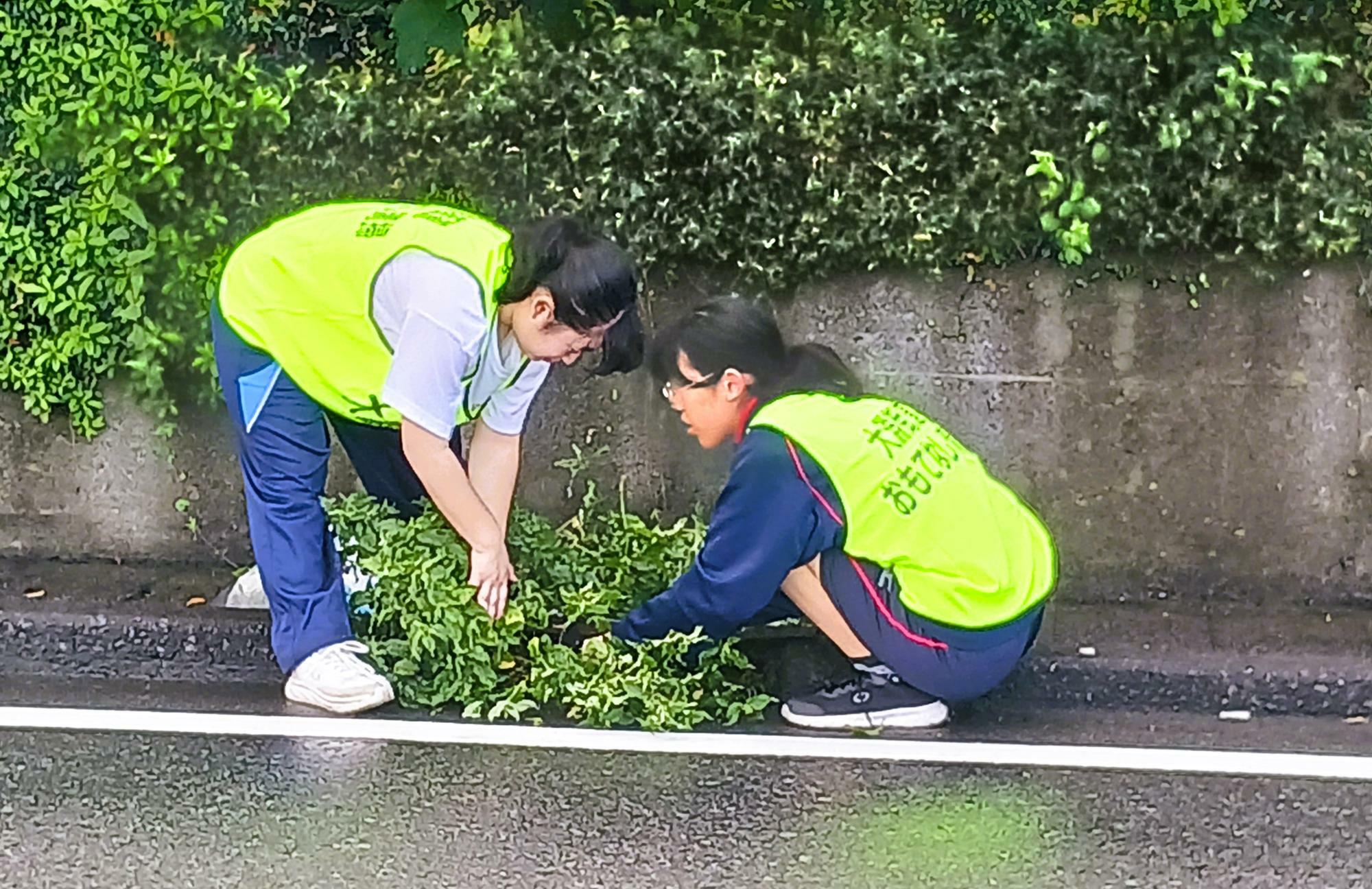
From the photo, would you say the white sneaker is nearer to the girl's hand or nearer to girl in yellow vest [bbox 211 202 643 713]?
girl in yellow vest [bbox 211 202 643 713]

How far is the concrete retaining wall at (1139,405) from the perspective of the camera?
468 centimetres

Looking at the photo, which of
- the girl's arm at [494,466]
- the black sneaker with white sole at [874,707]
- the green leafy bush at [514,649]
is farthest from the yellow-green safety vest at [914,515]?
the girl's arm at [494,466]

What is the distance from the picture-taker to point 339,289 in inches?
154

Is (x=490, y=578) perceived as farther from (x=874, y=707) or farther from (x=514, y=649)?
(x=874, y=707)

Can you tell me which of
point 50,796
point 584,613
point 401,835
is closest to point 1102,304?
point 584,613

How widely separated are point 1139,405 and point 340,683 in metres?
2.41

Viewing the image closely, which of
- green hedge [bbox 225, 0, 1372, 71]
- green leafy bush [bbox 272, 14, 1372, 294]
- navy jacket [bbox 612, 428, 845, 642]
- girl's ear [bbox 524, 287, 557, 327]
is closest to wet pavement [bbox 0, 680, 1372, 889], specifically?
navy jacket [bbox 612, 428, 845, 642]

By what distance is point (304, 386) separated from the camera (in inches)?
157

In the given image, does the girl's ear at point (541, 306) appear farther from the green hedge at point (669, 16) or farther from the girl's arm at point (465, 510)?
the green hedge at point (669, 16)

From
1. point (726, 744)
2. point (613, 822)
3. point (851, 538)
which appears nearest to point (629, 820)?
point (613, 822)

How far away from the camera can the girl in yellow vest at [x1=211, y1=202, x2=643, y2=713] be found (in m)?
3.74

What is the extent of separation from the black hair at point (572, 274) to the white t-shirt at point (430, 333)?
104 mm

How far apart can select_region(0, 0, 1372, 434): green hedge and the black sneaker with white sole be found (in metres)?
1.38

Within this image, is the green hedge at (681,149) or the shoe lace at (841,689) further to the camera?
the green hedge at (681,149)
